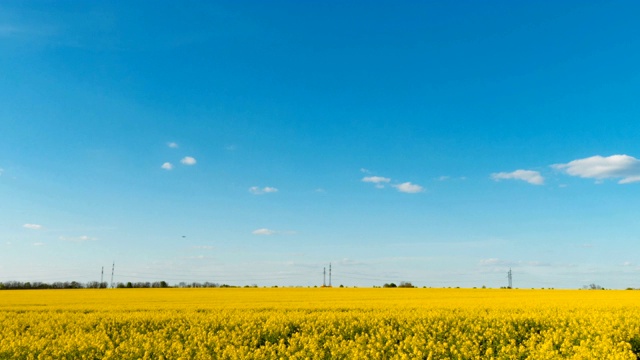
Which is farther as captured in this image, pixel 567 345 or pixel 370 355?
pixel 567 345

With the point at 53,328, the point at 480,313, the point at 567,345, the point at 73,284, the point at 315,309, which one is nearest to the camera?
the point at 567,345

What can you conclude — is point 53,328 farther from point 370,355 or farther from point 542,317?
point 542,317

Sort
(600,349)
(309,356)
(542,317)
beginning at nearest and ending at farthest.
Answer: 1. (309,356)
2. (600,349)
3. (542,317)

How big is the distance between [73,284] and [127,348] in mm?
89946

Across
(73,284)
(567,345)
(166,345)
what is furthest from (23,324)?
(73,284)

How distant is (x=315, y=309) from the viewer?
28.2 m

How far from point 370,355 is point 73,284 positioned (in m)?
93.4

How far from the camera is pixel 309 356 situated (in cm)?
1409

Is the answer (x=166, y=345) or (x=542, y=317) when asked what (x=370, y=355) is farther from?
(x=542, y=317)

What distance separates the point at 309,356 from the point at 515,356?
20.3ft

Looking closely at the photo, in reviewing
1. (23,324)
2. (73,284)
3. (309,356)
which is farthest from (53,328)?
(73,284)

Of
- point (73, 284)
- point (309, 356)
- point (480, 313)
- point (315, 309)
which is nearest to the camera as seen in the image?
point (309, 356)

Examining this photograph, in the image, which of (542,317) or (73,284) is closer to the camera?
(542,317)

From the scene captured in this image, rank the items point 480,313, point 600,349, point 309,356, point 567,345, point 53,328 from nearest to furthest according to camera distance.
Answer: point 309,356, point 600,349, point 567,345, point 53,328, point 480,313
